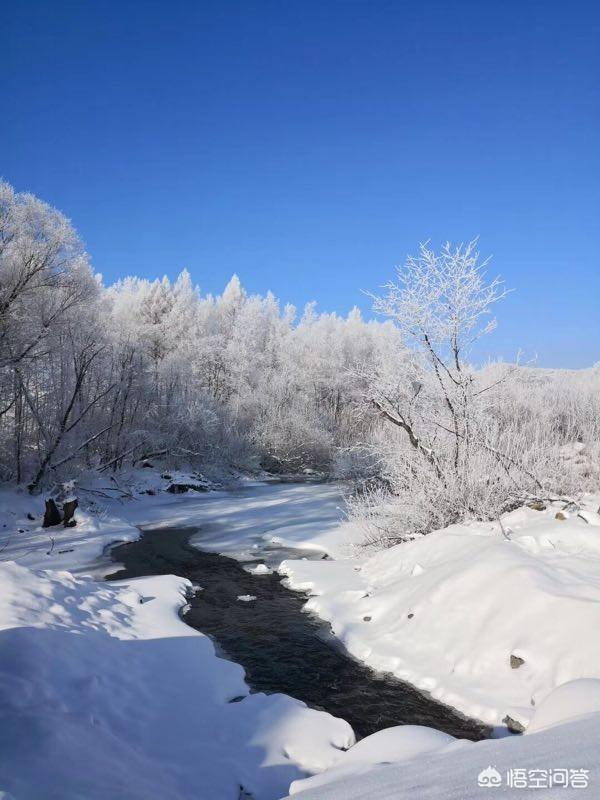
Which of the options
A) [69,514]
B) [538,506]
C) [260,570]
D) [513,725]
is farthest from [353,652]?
[69,514]

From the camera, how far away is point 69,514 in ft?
40.2

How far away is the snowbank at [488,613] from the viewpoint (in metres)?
4.47

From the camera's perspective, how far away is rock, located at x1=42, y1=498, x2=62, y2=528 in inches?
480

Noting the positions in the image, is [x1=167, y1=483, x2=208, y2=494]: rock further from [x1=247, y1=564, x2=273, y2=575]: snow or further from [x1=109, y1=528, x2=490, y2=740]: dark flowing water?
[x1=247, y1=564, x2=273, y2=575]: snow

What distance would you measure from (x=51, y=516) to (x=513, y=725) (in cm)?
1121

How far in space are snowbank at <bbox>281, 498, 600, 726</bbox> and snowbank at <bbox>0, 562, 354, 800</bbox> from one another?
1.52m

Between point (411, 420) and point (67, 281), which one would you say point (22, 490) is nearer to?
point (67, 281)

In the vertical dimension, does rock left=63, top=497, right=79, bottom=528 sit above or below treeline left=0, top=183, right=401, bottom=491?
below

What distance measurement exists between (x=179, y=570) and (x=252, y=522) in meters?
4.80

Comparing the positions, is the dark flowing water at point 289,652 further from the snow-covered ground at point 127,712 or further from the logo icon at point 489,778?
the logo icon at point 489,778

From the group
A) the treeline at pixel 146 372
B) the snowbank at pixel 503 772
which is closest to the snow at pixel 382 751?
the snowbank at pixel 503 772

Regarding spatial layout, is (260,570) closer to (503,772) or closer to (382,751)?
(382,751)

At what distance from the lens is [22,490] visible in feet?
46.8

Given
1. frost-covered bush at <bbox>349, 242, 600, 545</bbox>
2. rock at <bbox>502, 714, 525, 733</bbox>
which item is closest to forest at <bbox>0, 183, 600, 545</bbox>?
frost-covered bush at <bbox>349, 242, 600, 545</bbox>
